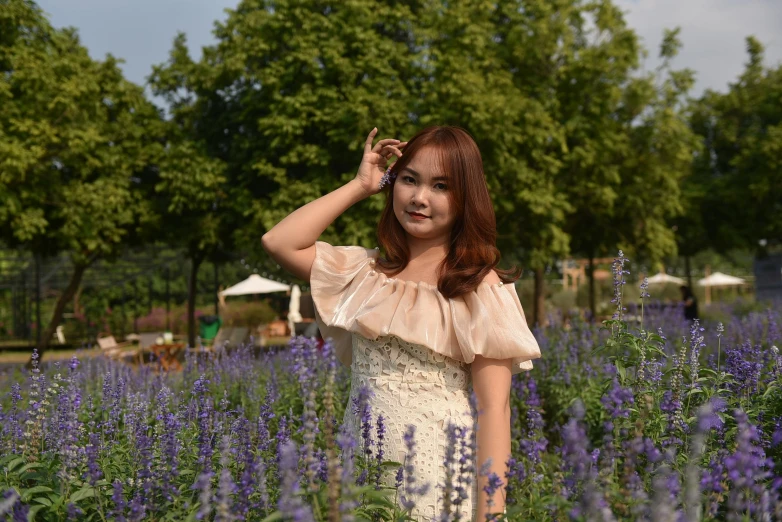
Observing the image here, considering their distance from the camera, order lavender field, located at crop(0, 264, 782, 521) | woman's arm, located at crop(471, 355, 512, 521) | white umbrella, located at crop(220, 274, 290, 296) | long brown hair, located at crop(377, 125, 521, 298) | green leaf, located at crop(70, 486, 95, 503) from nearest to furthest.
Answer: lavender field, located at crop(0, 264, 782, 521) < green leaf, located at crop(70, 486, 95, 503) < woman's arm, located at crop(471, 355, 512, 521) < long brown hair, located at crop(377, 125, 521, 298) < white umbrella, located at crop(220, 274, 290, 296)

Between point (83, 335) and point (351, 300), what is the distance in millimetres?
28645

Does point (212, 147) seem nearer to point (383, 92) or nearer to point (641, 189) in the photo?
point (383, 92)

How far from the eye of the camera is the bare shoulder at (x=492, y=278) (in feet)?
9.09

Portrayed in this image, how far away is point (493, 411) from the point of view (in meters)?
2.53

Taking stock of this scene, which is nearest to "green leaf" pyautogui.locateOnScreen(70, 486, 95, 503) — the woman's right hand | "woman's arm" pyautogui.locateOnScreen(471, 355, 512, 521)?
"woman's arm" pyautogui.locateOnScreen(471, 355, 512, 521)

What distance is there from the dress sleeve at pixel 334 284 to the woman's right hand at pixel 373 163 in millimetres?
258

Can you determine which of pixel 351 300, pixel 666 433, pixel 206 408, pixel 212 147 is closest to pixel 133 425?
pixel 206 408

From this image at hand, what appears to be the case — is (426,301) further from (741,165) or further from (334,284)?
(741,165)

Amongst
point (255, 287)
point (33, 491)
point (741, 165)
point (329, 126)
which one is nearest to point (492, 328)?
point (33, 491)

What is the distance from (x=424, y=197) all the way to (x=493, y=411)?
0.82 m

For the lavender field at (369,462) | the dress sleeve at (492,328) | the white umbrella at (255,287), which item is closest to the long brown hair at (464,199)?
the dress sleeve at (492,328)

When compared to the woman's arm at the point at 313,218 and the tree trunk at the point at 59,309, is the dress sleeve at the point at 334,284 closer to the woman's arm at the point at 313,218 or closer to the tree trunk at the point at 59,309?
the woman's arm at the point at 313,218

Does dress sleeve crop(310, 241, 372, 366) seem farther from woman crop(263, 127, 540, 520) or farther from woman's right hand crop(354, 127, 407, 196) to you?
woman's right hand crop(354, 127, 407, 196)

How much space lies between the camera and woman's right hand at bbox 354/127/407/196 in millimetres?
3053
